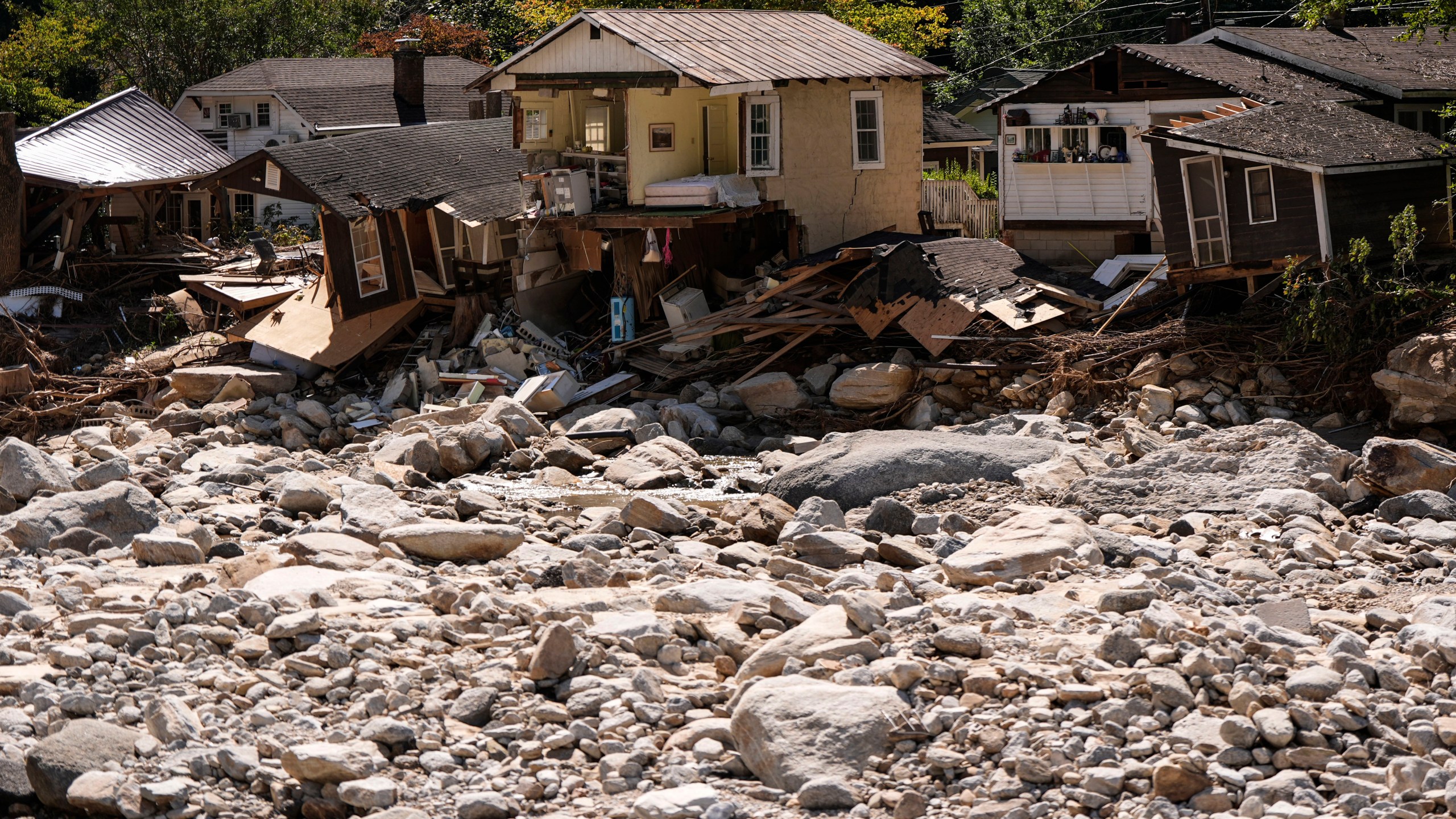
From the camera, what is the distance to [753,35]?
26219mm

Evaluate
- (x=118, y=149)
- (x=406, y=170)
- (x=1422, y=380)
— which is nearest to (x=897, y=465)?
(x=1422, y=380)

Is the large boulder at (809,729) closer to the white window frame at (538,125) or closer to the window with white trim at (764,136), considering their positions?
the window with white trim at (764,136)

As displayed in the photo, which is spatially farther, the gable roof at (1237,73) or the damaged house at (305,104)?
the damaged house at (305,104)

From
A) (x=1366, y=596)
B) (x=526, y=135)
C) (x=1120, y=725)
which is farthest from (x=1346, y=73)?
(x=1120, y=725)

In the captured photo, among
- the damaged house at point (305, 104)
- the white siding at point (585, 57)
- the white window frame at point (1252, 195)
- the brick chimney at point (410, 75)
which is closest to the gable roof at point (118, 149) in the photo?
the damaged house at point (305, 104)

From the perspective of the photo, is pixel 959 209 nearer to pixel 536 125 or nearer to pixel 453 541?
pixel 536 125

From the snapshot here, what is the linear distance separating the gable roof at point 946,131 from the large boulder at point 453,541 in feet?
73.7

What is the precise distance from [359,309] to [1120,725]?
713 inches

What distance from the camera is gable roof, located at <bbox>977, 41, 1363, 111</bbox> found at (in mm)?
23391

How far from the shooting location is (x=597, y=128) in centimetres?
2572

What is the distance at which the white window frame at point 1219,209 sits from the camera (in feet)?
63.3

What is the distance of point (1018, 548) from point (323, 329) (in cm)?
1507

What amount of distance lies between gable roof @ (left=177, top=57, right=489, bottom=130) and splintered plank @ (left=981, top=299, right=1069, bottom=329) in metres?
21.9

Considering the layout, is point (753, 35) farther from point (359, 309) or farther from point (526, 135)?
point (359, 309)
